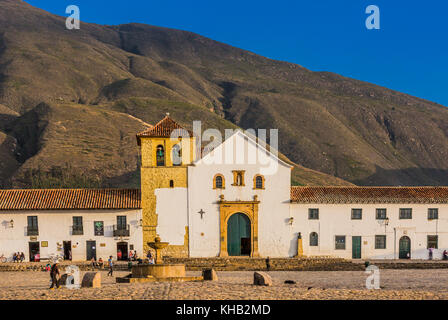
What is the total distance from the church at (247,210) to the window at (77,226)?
1.22 m

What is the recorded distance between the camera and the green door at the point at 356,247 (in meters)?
35.6

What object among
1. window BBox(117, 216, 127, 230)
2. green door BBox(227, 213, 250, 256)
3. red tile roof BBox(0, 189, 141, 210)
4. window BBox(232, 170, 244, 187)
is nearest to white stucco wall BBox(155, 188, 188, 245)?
red tile roof BBox(0, 189, 141, 210)

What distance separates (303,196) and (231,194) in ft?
16.3

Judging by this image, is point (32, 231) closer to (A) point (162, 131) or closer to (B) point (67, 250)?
(B) point (67, 250)

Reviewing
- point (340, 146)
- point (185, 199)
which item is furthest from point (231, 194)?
point (340, 146)

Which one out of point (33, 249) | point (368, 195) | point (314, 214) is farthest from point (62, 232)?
point (368, 195)

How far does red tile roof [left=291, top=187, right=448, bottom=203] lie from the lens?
117 ft

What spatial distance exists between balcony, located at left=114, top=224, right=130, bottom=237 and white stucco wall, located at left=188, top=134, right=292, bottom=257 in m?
4.17

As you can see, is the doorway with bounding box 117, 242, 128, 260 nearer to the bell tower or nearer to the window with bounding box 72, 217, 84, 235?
the bell tower

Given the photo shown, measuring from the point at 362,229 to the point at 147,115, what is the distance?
7136cm

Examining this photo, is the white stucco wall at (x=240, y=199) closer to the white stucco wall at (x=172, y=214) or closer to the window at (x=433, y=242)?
the white stucco wall at (x=172, y=214)

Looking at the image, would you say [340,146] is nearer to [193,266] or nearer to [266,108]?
[266,108]
